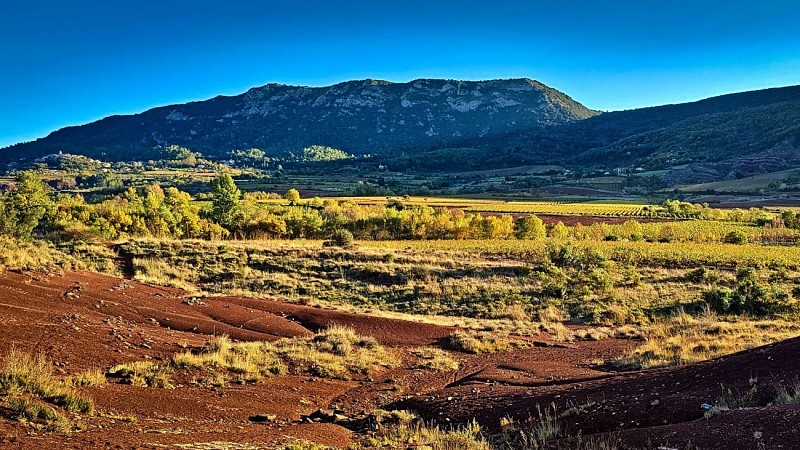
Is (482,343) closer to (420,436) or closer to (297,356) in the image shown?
(297,356)

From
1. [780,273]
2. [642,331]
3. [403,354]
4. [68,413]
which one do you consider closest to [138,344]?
[68,413]

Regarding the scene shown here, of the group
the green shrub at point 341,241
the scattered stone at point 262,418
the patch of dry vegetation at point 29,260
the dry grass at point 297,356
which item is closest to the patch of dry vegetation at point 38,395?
the scattered stone at point 262,418

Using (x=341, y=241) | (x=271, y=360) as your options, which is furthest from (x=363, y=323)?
(x=341, y=241)

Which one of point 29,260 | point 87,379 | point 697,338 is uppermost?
point 29,260

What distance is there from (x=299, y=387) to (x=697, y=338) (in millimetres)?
14448

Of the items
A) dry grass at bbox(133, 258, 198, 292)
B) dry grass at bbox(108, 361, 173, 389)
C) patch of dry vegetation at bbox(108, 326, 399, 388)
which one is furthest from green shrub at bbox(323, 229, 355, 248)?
dry grass at bbox(108, 361, 173, 389)

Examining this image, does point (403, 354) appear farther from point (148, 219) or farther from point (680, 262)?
point (148, 219)

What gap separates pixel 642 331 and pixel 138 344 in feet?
65.8

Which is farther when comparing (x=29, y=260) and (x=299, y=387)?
(x=29, y=260)

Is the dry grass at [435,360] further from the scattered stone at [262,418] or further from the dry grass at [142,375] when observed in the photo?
the dry grass at [142,375]

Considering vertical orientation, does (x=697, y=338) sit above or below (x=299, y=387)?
below

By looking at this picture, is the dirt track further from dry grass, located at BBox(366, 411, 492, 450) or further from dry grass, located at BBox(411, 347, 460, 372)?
dry grass, located at BBox(366, 411, 492, 450)

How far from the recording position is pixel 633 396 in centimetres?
995

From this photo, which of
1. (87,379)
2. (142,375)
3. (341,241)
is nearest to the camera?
(87,379)
